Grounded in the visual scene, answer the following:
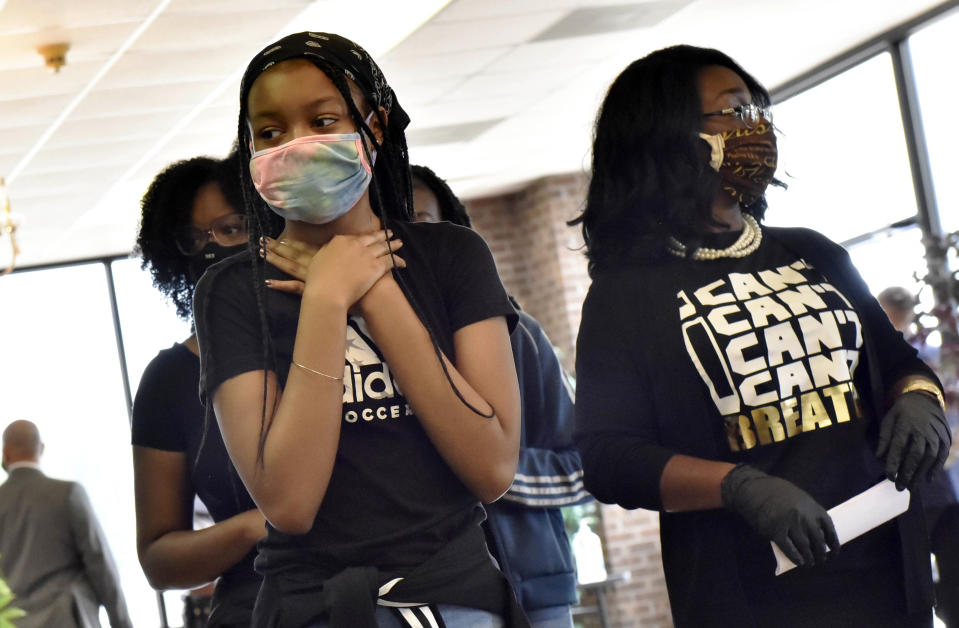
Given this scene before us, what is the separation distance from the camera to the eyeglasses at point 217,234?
233cm

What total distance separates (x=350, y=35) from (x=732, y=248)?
4.71 meters

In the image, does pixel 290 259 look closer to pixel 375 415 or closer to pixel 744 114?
pixel 375 415

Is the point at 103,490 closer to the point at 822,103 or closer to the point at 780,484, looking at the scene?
the point at 822,103

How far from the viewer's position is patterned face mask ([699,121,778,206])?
200 cm

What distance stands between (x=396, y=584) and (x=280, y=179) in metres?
0.48

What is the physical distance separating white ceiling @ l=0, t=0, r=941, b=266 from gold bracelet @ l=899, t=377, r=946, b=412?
4.00 metres

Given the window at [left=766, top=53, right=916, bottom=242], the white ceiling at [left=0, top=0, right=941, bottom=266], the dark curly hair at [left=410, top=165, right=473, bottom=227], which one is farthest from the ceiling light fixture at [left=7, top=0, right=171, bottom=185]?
the window at [left=766, top=53, right=916, bottom=242]

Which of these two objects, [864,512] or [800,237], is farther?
[800,237]

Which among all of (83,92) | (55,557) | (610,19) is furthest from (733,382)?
(83,92)

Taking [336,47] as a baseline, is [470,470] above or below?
below

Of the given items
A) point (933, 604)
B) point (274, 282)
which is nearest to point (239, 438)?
point (274, 282)

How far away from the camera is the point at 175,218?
2422 mm

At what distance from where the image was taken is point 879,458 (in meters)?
1.84

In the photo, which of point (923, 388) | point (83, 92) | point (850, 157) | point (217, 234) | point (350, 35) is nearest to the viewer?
point (923, 388)
